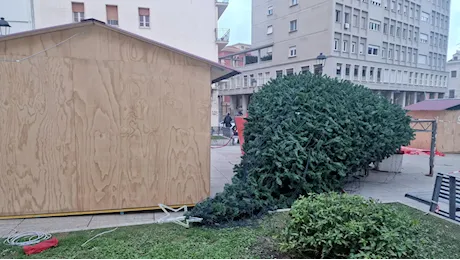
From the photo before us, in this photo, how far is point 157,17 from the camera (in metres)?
19.8

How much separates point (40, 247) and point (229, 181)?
431 cm

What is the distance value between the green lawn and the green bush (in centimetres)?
33

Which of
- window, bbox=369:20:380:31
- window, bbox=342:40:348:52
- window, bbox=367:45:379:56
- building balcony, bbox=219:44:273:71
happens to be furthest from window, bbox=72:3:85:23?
window, bbox=369:20:380:31

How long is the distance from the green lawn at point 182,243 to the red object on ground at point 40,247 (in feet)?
0.20

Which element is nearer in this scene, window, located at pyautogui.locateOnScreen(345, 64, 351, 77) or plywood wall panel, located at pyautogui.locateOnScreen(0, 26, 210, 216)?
plywood wall panel, located at pyautogui.locateOnScreen(0, 26, 210, 216)

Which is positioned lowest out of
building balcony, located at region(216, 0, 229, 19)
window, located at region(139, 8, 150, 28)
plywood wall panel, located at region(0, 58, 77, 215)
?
plywood wall panel, located at region(0, 58, 77, 215)

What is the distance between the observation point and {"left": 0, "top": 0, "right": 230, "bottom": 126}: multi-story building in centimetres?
1820

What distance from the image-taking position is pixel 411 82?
36844mm

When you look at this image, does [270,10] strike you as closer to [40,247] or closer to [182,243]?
[182,243]

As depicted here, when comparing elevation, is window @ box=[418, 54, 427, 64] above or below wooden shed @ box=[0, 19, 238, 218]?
above

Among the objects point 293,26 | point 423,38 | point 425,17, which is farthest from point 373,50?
point 425,17

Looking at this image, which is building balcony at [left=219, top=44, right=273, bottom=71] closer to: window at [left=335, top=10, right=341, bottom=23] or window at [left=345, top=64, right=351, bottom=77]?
window at [left=335, top=10, right=341, bottom=23]

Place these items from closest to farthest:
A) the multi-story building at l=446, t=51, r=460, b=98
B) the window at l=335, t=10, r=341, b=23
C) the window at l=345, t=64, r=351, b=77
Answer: the window at l=335, t=10, r=341, b=23 < the window at l=345, t=64, r=351, b=77 < the multi-story building at l=446, t=51, r=460, b=98

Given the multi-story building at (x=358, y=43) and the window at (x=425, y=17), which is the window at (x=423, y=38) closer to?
the multi-story building at (x=358, y=43)
